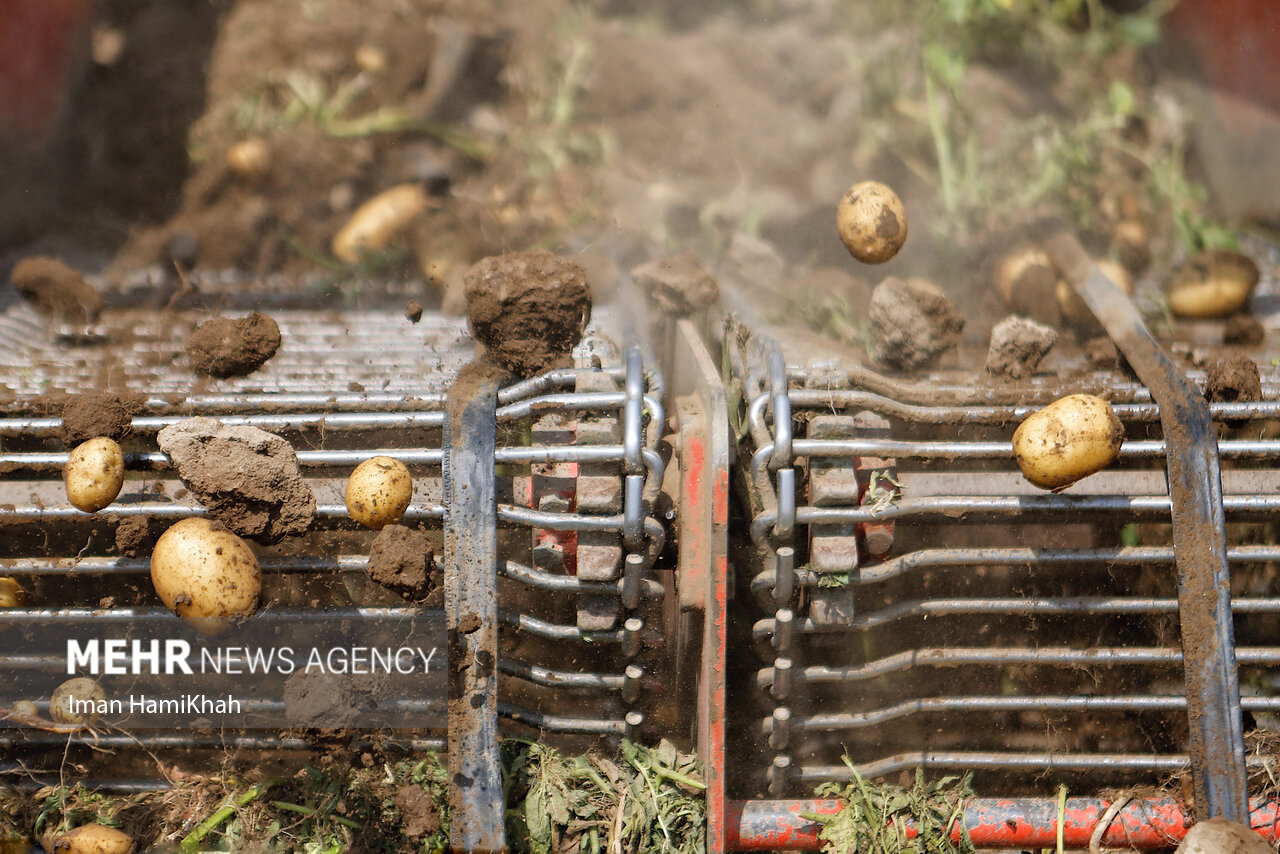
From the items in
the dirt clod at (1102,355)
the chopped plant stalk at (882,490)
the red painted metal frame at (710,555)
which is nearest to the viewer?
the red painted metal frame at (710,555)

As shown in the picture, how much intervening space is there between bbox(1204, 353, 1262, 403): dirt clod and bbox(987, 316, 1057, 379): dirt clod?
37 centimetres

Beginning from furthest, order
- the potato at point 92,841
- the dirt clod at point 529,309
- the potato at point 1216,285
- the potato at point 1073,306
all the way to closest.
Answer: the potato at point 1216,285, the potato at point 1073,306, the dirt clod at point 529,309, the potato at point 92,841

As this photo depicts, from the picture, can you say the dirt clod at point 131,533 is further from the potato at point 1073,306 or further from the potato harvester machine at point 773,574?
the potato at point 1073,306

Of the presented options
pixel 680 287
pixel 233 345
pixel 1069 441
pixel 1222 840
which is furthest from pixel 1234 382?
pixel 233 345

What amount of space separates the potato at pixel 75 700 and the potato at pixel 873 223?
2159 mm

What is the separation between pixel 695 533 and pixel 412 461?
2.05ft

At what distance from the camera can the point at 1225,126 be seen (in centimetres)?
386

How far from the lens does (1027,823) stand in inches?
81.2

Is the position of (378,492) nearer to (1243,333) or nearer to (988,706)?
(988,706)

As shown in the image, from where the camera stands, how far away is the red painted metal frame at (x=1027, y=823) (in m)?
2.03

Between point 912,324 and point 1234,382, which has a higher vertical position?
point 912,324

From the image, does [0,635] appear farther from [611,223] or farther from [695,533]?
[611,223]

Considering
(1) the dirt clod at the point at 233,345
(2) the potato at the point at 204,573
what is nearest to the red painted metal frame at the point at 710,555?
(2) the potato at the point at 204,573

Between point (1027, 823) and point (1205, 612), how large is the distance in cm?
60
